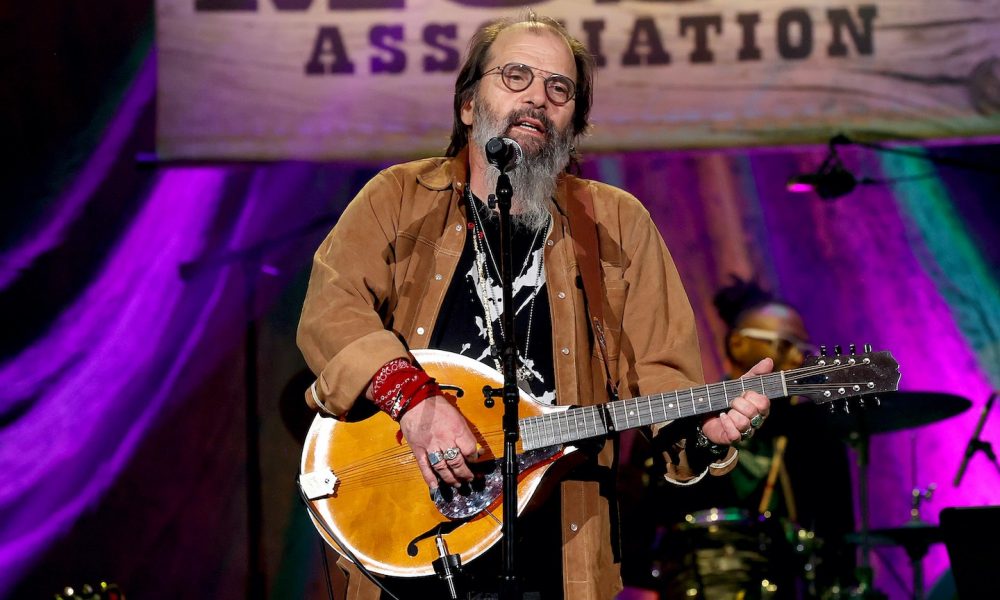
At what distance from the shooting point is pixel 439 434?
271 centimetres

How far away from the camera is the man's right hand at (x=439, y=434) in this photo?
270cm

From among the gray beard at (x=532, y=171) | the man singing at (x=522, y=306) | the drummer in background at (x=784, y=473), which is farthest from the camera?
the drummer in background at (x=784, y=473)

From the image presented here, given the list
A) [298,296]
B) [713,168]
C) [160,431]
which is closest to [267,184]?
[298,296]

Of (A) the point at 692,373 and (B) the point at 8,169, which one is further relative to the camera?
(B) the point at 8,169

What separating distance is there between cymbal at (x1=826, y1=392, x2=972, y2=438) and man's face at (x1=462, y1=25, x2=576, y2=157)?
333cm

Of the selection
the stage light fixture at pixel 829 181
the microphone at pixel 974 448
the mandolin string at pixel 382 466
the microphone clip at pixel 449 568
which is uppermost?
the stage light fixture at pixel 829 181

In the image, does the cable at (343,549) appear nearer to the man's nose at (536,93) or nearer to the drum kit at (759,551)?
the man's nose at (536,93)

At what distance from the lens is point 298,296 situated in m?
6.23

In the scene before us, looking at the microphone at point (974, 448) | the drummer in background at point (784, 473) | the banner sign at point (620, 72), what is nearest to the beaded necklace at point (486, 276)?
the banner sign at point (620, 72)

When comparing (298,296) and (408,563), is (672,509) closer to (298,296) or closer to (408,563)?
(298,296)

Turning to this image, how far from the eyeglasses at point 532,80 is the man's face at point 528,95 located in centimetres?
1

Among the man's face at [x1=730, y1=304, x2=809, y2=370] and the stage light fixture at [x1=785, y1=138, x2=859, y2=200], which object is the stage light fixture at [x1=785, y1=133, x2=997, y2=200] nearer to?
the stage light fixture at [x1=785, y1=138, x2=859, y2=200]

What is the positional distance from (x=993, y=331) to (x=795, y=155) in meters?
1.59

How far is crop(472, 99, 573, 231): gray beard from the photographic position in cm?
321
